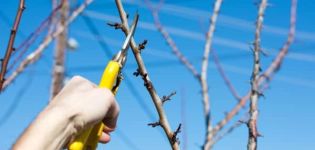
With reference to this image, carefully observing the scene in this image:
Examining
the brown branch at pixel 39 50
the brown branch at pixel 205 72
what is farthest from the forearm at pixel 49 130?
the brown branch at pixel 205 72

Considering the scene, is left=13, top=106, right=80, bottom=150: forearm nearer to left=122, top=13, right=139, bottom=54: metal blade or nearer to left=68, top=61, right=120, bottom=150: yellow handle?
left=68, top=61, right=120, bottom=150: yellow handle

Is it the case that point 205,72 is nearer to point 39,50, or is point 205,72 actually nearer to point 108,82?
point 39,50

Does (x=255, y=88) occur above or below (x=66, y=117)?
above

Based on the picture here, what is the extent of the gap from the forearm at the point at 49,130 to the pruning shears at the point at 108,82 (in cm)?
4

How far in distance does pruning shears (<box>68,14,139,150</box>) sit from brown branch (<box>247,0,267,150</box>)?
0.54 m

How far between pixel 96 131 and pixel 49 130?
0.46 feet

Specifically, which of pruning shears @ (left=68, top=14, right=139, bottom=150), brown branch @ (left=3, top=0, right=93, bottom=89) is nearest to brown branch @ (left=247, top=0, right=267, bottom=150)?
pruning shears @ (left=68, top=14, right=139, bottom=150)

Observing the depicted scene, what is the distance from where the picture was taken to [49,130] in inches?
38.0

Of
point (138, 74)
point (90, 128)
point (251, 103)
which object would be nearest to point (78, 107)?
point (90, 128)

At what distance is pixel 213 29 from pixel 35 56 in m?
1.33

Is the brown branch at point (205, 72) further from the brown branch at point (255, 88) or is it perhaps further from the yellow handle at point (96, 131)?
the yellow handle at point (96, 131)

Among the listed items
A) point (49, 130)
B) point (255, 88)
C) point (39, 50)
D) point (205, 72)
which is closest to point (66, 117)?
point (49, 130)

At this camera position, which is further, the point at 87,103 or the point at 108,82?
the point at 108,82

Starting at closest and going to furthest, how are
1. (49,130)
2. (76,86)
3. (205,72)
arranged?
(49,130) < (76,86) < (205,72)
